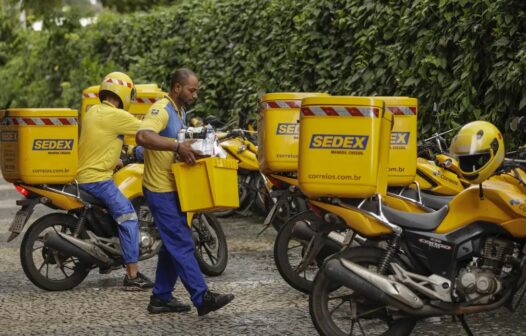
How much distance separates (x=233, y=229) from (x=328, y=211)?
5753 mm

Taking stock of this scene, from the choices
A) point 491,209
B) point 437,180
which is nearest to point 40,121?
point 437,180

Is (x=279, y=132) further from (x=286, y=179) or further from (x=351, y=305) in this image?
(x=351, y=305)

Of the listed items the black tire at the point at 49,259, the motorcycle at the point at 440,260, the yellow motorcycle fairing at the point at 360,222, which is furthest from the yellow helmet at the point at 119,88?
the motorcycle at the point at 440,260

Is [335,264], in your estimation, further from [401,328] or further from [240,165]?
[240,165]

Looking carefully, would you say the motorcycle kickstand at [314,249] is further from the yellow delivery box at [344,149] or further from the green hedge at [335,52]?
the green hedge at [335,52]

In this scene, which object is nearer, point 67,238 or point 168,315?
point 168,315

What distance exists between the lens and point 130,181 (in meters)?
8.64

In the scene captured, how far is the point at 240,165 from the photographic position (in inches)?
476

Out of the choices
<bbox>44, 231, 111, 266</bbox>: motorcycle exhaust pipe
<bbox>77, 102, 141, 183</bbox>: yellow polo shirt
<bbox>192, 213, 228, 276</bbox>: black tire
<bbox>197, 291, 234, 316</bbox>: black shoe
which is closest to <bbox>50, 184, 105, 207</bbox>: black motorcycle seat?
<bbox>77, 102, 141, 183</bbox>: yellow polo shirt

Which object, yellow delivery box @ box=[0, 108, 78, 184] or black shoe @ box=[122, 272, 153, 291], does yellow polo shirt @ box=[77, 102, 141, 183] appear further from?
black shoe @ box=[122, 272, 153, 291]

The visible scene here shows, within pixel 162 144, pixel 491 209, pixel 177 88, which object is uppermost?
pixel 177 88

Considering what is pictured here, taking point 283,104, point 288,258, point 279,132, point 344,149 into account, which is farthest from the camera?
point 283,104

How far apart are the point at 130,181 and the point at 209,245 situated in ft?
2.83

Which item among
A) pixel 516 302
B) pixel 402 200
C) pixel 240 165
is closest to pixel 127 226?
pixel 402 200
